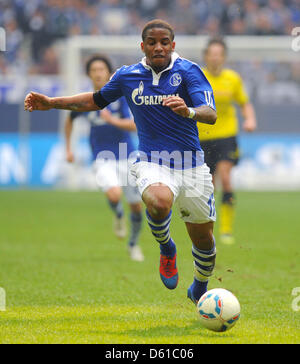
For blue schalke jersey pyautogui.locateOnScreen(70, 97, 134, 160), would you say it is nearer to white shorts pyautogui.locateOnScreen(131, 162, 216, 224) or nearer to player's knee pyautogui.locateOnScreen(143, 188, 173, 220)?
white shorts pyautogui.locateOnScreen(131, 162, 216, 224)

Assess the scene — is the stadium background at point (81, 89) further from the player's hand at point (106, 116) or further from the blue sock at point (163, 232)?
the blue sock at point (163, 232)

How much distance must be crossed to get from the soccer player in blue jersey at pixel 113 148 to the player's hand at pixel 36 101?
3235 millimetres

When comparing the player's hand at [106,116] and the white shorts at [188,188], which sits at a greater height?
the player's hand at [106,116]

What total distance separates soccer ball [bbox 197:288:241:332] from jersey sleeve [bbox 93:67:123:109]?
1.92m

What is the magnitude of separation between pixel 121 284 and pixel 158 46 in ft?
8.97

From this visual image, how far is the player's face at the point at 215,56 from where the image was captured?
10516 millimetres

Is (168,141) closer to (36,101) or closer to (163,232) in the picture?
(163,232)

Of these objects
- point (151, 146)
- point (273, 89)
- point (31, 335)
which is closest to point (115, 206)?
point (151, 146)

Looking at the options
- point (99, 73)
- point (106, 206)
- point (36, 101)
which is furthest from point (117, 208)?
point (106, 206)

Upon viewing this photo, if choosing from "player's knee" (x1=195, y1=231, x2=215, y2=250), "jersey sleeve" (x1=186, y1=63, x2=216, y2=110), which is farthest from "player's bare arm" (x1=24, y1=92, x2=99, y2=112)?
"player's knee" (x1=195, y1=231, x2=215, y2=250)

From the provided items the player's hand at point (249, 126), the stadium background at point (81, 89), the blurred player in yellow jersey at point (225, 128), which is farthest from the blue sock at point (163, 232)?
the stadium background at point (81, 89)

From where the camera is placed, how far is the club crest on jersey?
5691 mm

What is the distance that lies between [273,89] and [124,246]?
12.3 m

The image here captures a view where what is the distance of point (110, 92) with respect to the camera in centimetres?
607
